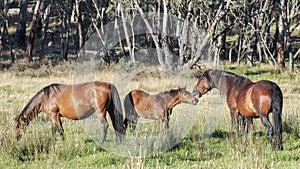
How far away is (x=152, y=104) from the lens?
12.6m

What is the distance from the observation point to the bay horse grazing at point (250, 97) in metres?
11.1

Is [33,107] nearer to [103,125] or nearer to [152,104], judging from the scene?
[103,125]

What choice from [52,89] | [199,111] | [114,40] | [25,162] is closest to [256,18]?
[114,40]

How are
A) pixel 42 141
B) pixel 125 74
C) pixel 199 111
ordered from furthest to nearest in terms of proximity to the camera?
pixel 125 74 → pixel 199 111 → pixel 42 141

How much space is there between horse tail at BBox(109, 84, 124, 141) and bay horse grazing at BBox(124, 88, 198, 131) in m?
A: 0.26

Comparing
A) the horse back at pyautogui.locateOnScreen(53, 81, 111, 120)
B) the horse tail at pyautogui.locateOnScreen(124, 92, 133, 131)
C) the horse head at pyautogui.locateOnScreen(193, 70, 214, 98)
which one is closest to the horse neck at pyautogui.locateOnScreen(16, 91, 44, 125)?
the horse back at pyautogui.locateOnScreen(53, 81, 111, 120)

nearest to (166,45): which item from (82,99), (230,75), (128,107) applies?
(128,107)

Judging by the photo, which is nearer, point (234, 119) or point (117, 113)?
point (234, 119)

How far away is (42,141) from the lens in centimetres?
1109

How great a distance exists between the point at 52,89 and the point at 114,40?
29.5 meters

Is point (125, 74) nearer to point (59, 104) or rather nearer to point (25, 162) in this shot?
point (59, 104)

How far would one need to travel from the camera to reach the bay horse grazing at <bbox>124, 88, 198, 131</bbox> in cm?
1259

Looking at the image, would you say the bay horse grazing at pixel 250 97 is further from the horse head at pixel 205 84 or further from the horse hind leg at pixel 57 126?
the horse hind leg at pixel 57 126

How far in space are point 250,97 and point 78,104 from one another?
3588 mm
